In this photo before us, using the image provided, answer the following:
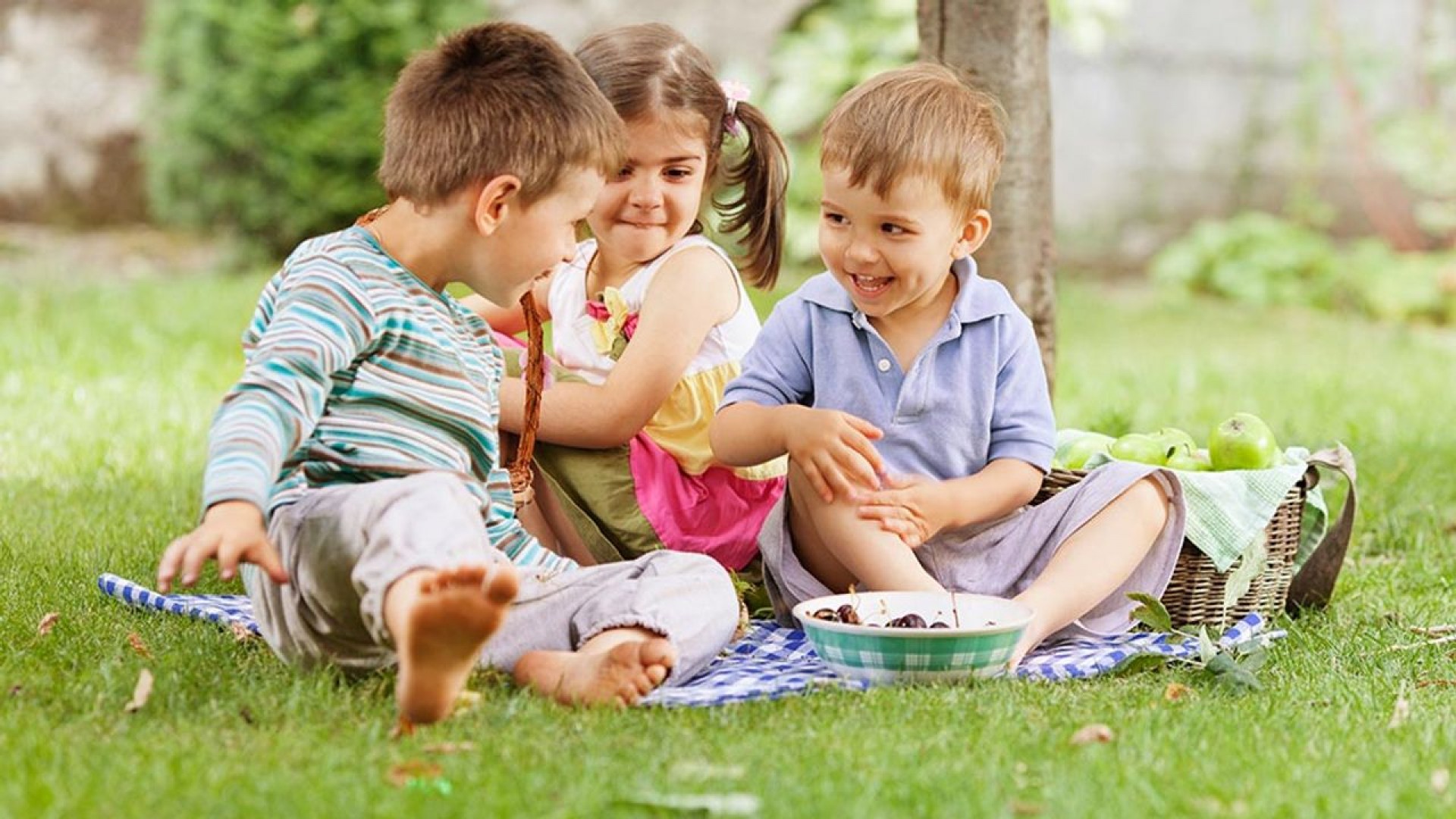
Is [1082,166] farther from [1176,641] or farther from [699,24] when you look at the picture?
[1176,641]

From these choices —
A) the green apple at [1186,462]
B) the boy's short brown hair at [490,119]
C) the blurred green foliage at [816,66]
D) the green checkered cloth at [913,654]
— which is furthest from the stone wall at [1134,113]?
the green checkered cloth at [913,654]

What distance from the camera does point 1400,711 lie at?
259 centimetres

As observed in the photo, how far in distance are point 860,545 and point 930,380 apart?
13.8 inches

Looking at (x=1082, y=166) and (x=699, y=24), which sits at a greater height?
(x=699, y=24)

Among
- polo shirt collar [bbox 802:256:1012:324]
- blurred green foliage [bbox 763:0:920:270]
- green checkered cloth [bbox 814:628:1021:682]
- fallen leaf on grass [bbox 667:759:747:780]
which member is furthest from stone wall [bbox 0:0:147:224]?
fallen leaf on grass [bbox 667:759:747:780]

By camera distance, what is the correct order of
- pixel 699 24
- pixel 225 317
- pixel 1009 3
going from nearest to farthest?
pixel 1009 3
pixel 225 317
pixel 699 24

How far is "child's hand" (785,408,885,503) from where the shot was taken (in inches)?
116

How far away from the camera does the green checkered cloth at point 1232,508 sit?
10.4ft

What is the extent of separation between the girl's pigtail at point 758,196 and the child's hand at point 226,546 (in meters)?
1.59

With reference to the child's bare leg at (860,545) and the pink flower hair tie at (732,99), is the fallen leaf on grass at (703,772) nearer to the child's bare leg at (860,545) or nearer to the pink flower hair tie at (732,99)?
the child's bare leg at (860,545)

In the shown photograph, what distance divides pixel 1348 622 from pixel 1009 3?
1.66m

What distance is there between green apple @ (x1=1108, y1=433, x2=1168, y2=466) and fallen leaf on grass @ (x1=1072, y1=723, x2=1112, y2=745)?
3.67 feet

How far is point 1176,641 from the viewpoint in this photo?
3121mm

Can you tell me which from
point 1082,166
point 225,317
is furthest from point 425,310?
point 1082,166
